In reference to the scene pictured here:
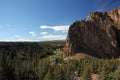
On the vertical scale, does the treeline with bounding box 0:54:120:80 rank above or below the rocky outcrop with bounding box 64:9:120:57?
below

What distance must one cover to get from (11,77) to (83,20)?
8441 cm

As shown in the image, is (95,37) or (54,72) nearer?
(54,72)

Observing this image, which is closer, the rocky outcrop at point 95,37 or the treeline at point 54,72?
the treeline at point 54,72

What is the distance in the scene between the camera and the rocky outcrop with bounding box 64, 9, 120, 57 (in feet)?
492

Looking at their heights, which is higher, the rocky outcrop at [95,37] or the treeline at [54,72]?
the rocky outcrop at [95,37]

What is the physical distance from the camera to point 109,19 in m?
162

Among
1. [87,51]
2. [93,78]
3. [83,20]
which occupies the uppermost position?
[83,20]

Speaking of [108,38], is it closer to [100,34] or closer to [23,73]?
[100,34]

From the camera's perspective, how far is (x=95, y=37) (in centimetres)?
15588

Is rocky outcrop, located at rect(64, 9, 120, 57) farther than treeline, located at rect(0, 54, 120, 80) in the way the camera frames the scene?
Yes

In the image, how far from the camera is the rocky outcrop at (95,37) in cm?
14988

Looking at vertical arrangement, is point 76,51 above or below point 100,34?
below

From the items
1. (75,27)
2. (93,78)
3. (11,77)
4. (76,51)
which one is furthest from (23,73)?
(75,27)

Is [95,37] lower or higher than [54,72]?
higher
